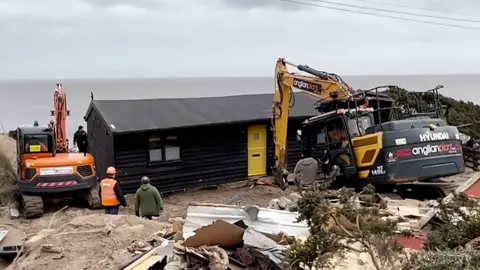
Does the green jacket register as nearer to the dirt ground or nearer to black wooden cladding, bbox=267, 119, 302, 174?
the dirt ground

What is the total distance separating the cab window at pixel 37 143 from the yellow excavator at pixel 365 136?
6.58m

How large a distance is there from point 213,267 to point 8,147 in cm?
1983

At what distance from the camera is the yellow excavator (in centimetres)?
1404

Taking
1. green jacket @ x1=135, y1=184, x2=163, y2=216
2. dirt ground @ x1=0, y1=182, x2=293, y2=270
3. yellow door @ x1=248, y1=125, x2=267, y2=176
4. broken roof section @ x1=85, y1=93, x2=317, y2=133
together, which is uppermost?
broken roof section @ x1=85, y1=93, x2=317, y2=133

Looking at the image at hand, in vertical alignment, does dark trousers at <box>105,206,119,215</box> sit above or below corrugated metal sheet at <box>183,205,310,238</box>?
below

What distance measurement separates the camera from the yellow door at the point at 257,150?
62.4 feet

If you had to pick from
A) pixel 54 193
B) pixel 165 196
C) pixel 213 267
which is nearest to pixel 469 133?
pixel 165 196

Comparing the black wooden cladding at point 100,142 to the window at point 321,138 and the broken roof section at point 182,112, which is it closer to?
the broken roof section at point 182,112

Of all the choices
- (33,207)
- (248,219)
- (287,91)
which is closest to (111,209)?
(33,207)

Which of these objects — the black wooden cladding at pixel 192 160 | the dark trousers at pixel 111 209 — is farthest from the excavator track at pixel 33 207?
the black wooden cladding at pixel 192 160

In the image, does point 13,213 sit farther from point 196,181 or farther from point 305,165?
point 305,165

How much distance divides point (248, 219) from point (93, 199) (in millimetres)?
7320

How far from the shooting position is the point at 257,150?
1917 cm

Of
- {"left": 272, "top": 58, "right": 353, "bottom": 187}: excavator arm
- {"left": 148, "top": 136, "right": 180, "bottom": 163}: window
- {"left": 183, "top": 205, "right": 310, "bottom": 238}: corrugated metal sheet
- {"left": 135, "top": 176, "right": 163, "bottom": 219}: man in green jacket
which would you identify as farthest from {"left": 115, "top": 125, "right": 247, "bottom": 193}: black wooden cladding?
{"left": 183, "top": 205, "right": 310, "bottom": 238}: corrugated metal sheet
